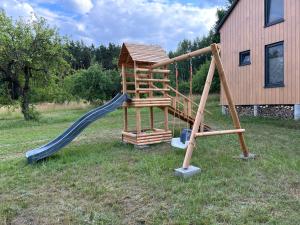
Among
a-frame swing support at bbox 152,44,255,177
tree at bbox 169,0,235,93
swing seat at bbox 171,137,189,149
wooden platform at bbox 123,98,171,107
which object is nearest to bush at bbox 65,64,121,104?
tree at bbox 169,0,235,93

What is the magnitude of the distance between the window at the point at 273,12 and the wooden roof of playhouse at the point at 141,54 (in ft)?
20.9

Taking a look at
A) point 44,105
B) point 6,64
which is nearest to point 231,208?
point 6,64

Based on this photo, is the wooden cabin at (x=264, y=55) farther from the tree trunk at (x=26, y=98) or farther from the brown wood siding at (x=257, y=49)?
the tree trunk at (x=26, y=98)

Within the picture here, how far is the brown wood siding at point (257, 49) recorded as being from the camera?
462 inches

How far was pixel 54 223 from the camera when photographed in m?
3.54

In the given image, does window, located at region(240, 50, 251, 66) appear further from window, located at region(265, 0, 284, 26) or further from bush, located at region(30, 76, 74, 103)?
bush, located at region(30, 76, 74, 103)

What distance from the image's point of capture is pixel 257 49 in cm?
1342

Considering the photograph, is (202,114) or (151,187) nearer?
(151,187)

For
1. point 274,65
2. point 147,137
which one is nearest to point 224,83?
point 147,137

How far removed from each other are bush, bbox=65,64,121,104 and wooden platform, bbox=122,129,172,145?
60.6ft

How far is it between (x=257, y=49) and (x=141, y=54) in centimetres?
723

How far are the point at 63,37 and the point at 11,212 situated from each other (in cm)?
1480

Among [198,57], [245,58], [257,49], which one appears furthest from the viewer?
[198,57]

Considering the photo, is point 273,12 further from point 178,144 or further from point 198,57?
point 198,57
